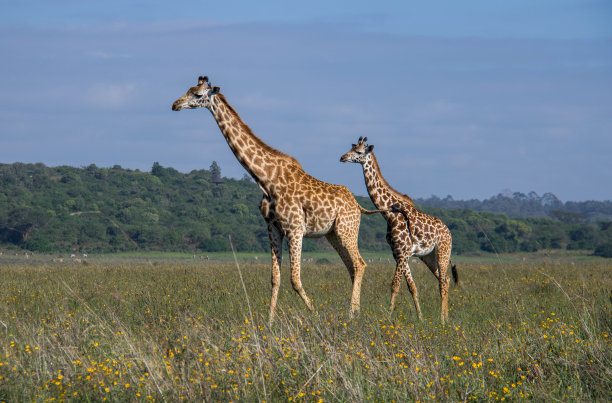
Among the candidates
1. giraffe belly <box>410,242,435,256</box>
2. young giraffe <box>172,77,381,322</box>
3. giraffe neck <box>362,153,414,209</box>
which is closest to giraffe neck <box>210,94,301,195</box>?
young giraffe <box>172,77,381,322</box>

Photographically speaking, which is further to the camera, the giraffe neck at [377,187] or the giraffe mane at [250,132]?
the giraffe neck at [377,187]

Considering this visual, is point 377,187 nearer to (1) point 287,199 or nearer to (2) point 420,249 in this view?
(2) point 420,249

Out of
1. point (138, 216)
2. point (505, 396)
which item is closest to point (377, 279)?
point (505, 396)

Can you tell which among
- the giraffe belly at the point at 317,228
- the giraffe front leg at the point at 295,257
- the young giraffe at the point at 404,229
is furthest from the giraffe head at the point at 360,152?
the giraffe front leg at the point at 295,257

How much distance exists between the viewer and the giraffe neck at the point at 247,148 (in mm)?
9406

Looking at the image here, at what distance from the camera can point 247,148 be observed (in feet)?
31.2

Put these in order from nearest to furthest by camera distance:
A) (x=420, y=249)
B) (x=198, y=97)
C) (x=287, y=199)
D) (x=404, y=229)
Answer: (x=198, y=97)
(x=287, y=199)
(x=404, y=229)
(x=420, y=249)

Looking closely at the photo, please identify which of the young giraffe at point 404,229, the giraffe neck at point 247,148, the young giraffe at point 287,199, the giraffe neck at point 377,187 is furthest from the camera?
the giraffe neck at point 377,187

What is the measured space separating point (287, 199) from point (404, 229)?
2422 millimetres

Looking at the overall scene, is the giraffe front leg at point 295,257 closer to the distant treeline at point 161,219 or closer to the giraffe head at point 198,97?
the giraffe head at point 198,97

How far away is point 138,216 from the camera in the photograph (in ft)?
208

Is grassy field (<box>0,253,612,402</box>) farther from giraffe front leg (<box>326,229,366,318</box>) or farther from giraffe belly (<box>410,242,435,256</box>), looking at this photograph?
giraffe belly (<box>410,242,435,256</box>)

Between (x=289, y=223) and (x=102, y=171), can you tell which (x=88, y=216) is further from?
(x=289, y=223)

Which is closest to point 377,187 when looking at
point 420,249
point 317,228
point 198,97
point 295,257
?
point 420,249
